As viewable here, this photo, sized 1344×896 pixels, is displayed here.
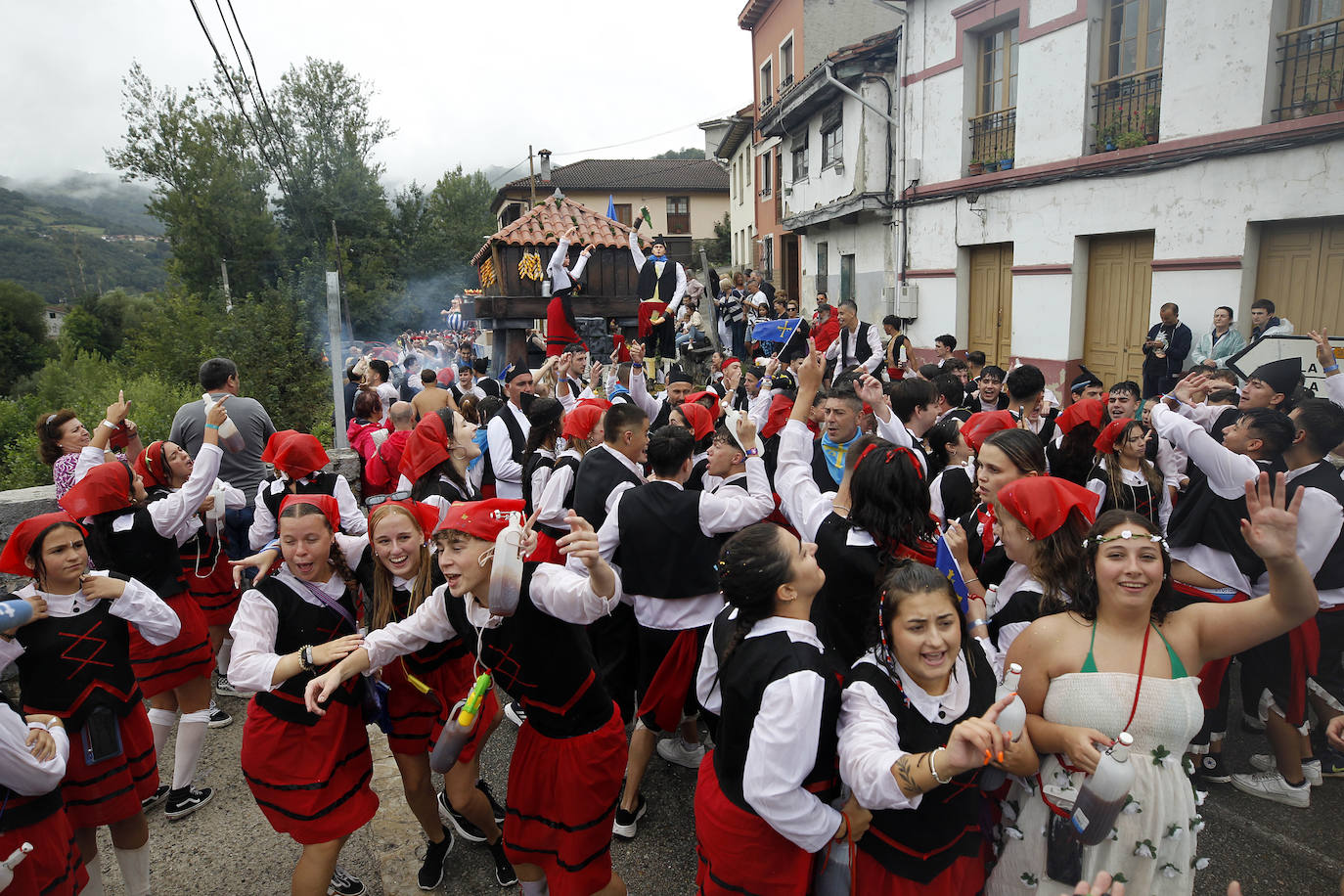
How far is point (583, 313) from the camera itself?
1172cm

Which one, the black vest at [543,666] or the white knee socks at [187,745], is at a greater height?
the black vest at [543,666]

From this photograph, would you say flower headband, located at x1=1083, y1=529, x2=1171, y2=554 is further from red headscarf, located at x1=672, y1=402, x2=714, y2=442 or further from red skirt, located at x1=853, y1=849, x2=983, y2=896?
red headscarf, located at x1=672, y1=402, x2=714, y2=442

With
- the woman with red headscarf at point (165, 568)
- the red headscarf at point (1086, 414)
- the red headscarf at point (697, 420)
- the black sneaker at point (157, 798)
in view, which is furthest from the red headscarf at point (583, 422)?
Result: the red headscarf at point (1086, 414)

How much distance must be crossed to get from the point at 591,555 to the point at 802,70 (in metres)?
22.8

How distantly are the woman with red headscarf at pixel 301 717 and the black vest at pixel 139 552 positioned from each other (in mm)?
1565

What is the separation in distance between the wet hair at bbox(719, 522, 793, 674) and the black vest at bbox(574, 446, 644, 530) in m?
2.00

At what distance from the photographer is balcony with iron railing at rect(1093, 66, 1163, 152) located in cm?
1038

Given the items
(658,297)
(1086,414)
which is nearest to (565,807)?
(1086,414)

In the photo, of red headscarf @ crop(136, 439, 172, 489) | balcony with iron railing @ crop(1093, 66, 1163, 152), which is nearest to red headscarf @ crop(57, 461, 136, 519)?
red headscarf @ crop(136, 439, 172, 489)

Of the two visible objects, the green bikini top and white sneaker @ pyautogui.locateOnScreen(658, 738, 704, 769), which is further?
white sneaker @ pyautogui.locateOnScreen(658, 738, 704, 769)

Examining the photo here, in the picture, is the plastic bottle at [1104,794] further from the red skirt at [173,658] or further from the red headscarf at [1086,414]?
the red skirt at [173,658]

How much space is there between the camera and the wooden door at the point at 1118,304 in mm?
10867

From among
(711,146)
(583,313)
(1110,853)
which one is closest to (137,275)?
(711,146)

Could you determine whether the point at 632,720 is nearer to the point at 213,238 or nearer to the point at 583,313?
the point at 583,313
